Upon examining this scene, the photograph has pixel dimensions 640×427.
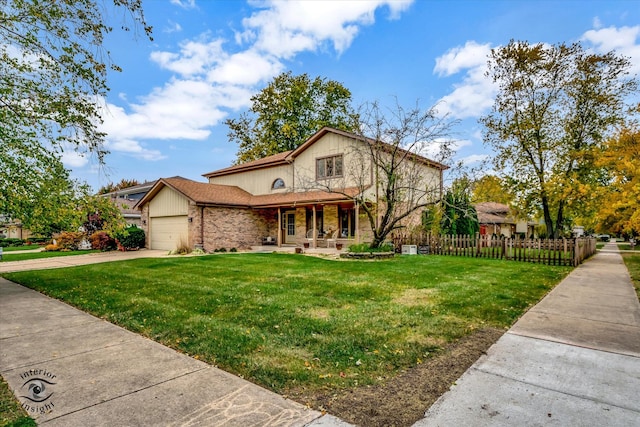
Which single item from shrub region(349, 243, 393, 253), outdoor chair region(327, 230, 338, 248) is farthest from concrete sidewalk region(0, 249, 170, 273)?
shrub region(349, 243, 393, 253)

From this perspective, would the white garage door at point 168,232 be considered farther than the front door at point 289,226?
No

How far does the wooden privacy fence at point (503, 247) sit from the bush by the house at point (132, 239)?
15.2m

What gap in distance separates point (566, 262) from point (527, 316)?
384 inches

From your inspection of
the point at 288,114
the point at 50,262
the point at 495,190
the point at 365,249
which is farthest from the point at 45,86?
the point at 288,114

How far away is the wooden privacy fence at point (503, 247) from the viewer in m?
13.6

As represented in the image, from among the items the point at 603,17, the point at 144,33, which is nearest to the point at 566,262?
Answer: the point at 603,17

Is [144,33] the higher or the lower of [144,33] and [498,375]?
the higher

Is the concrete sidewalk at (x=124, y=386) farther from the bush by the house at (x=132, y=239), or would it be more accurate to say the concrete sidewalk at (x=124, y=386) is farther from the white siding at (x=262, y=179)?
the white siding at (x=262, y=179)

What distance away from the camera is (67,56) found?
719 centimetres

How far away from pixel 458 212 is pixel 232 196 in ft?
45.1

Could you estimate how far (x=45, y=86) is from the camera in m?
7.47

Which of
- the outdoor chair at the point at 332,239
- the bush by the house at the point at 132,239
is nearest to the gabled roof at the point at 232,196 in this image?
the bush by the house at the point at 132,239

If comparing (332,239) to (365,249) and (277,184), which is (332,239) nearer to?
(365,249)

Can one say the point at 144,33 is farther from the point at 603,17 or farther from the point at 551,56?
the point at 551,56
